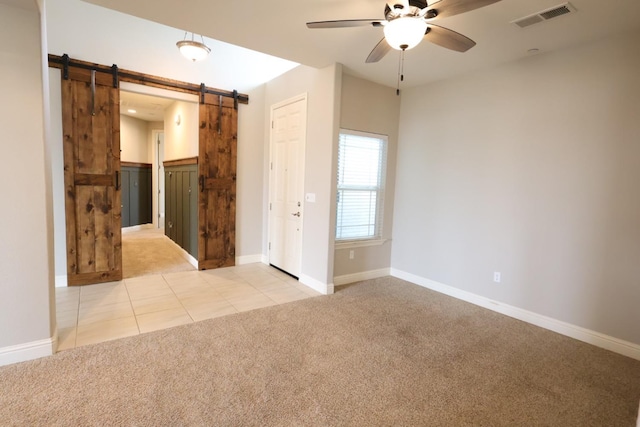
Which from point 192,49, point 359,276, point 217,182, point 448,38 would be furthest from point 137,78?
point 359,276

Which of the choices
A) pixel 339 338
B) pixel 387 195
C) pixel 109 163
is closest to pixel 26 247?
pixel 109 163

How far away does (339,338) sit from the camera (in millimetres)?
2721

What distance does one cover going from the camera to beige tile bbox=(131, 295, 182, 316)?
318 cm

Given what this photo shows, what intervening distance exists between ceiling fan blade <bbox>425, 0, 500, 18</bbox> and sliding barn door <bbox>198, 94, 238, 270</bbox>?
3408mm

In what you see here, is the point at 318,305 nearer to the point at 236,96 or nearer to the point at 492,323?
the point at 492,323

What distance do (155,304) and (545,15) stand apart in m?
4.37

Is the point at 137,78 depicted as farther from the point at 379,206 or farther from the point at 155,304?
the point at 379,206

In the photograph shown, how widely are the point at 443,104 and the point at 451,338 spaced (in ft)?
9.12

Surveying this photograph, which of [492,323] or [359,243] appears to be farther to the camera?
[359,243]

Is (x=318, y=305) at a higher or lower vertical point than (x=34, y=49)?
→ lower

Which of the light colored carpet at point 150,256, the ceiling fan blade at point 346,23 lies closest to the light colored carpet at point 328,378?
the light colored carpet at point 150,256

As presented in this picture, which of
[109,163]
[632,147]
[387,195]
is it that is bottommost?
[387,195]

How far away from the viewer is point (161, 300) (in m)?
3.45

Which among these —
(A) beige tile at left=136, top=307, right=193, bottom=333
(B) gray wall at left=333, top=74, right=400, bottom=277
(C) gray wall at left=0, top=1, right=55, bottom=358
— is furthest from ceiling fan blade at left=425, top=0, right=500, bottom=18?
(A) beige tile at left=136, top=307, right=193, bottom=333
